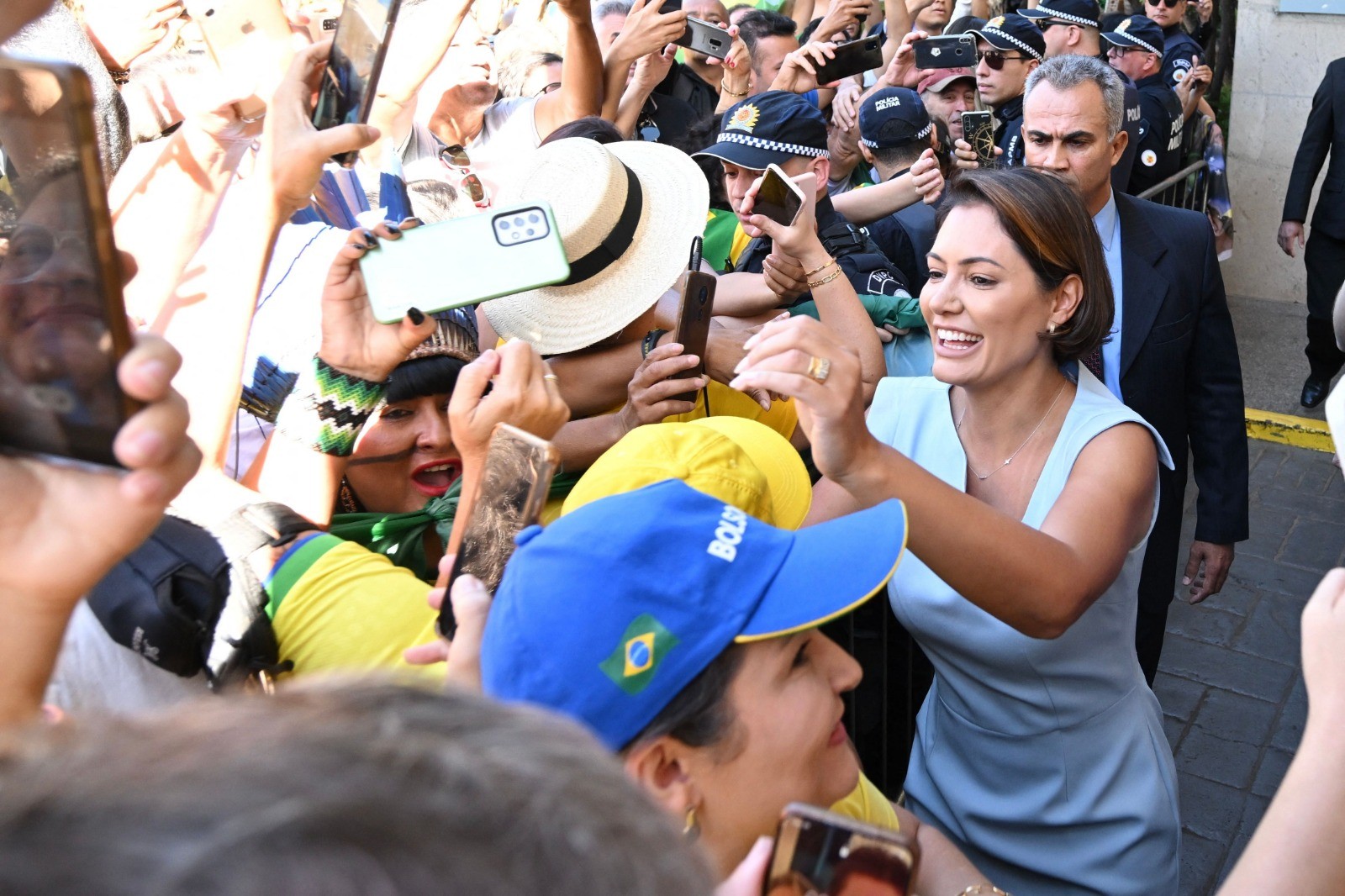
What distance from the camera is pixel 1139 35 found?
6.90m

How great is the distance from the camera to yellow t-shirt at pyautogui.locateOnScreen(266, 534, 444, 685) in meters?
1.75

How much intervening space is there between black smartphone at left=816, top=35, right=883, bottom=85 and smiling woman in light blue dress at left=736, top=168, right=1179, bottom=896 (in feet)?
9.91

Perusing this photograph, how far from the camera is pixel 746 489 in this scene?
198cm

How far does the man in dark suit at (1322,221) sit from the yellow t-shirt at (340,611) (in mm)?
6432

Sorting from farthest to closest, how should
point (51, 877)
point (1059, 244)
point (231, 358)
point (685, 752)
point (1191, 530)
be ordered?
point (1191, 530) < point (1059, 244) < point (231, 358) < point (685, 752) < point (51, 877)

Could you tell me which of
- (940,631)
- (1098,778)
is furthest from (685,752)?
(1098,778)

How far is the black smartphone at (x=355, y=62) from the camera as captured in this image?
204 centimetres

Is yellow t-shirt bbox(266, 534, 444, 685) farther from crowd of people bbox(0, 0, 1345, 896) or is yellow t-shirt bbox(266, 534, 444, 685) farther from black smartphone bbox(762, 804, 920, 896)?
black smartphone bbox(762, 804, 920, 896)

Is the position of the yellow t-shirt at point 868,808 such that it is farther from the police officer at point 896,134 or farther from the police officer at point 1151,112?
the police officer at point 1151,112

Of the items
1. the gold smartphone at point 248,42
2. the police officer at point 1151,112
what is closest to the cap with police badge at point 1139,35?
the police officer at point 1151,112

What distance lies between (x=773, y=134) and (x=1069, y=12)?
4134 millimetres

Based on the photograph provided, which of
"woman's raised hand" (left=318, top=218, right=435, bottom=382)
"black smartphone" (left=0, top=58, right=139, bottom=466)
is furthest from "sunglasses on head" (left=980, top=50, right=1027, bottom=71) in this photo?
"black smartphone" (left=0, top=58, right=139, bottom=466)

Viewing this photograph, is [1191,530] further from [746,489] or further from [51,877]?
[51,877]

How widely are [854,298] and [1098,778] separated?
131 cm
